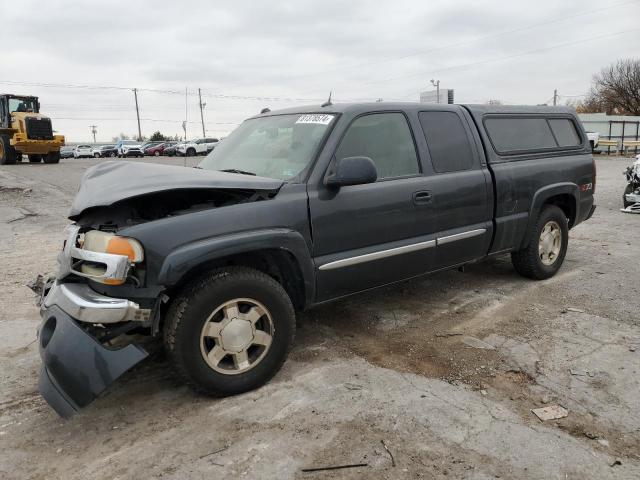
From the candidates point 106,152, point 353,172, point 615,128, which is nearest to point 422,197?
point 353,172

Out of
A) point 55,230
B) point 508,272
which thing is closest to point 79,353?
point 508,272

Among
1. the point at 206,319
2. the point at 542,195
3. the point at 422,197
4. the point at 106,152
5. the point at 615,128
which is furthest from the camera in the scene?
the point at 106,152

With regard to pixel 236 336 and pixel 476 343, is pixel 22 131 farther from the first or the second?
pixel 476 343

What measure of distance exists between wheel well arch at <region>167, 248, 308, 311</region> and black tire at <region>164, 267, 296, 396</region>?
0.24 feet

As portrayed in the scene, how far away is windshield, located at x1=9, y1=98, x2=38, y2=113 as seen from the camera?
75.9 feet

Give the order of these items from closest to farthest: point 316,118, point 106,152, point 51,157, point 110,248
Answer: point 110,248 < point 316,118 < point 51,157 < point 106,152

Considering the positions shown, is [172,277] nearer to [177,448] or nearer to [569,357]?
[177,448]

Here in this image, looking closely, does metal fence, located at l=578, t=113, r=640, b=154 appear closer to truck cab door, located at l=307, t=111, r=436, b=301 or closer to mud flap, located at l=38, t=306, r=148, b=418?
truck cab door, located at l=307, t=111, r=436, b=301

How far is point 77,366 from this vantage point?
103 inches

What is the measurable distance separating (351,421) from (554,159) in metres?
3.84

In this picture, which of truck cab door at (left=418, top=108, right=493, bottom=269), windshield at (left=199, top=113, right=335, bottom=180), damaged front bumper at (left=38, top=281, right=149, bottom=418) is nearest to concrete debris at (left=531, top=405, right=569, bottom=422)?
truck cab door at (left=418, top=108, right=493, bottom=269)

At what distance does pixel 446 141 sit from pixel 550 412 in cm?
233

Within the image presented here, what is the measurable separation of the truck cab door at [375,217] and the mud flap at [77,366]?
4.51ft

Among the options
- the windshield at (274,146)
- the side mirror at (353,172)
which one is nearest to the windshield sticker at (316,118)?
the windshield at (274,146)
